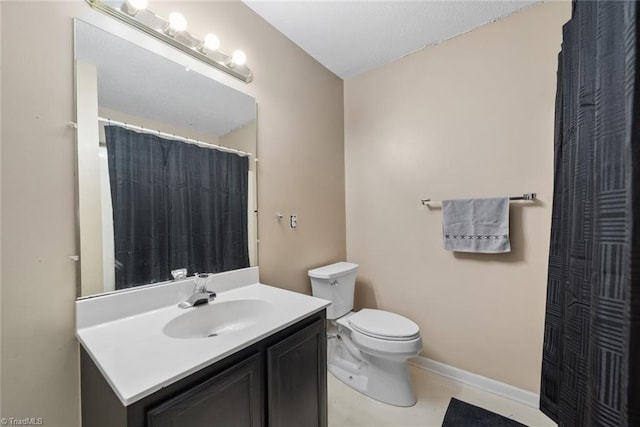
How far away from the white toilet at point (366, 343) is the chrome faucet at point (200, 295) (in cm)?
78

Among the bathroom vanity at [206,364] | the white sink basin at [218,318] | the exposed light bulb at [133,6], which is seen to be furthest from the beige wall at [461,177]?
the exposed light bulb at [133,6]

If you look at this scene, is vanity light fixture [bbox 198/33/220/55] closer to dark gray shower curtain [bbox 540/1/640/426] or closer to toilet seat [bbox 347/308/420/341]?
dark gray shower curtain [bbox 540/1/640/426]

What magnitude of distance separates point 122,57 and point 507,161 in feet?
6.99

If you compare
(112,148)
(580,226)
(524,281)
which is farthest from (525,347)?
(112,148)

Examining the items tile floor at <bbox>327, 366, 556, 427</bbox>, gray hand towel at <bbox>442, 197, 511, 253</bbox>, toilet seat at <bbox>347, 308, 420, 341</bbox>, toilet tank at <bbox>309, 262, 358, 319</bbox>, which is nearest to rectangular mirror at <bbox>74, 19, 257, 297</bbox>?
toilet tank at <bbox>309, 262, 358, 319</bbox>

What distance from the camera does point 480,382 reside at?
5.68 feet

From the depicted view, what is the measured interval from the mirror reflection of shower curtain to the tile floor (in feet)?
3.53

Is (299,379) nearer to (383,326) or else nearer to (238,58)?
(383,326)

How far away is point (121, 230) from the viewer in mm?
1049

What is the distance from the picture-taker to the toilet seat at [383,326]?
1.54m

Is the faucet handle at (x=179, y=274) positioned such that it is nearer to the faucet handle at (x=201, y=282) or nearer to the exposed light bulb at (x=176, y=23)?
the faucet handle at (x=201, y=282)

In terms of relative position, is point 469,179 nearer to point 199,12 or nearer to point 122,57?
point 199,12

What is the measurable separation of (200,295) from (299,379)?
22.6 inches

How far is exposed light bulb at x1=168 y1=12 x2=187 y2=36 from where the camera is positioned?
1151mm
